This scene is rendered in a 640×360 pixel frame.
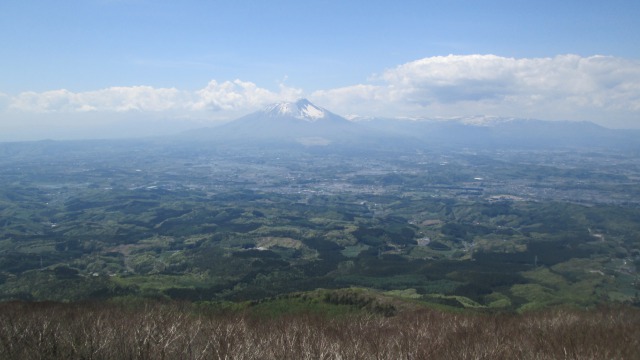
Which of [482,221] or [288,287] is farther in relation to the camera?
[482,221]

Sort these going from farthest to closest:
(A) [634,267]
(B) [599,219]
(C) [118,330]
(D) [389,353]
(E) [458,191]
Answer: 1. (E) [458,191]
2. (B) [599,219]
3. (A) [634,267]
4. (C) [118,330]
5. (D) [389,353]

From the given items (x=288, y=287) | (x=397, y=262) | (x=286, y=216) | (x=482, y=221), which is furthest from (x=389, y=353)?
(x=482, y=221)

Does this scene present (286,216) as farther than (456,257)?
Yes

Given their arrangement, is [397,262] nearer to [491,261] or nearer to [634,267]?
[491,261]

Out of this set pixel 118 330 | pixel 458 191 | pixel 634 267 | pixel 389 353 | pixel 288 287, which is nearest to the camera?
pixel 389 353

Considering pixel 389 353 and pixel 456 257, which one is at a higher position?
pixel 389 353

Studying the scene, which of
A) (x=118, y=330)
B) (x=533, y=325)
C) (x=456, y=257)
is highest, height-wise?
(x=118, y=330)

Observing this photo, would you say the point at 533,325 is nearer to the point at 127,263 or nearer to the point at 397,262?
the point at 397,262

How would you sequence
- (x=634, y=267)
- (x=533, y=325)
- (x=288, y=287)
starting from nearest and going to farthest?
(x=533, y=325) → (x=288, y=287) → (x=634, y=267)

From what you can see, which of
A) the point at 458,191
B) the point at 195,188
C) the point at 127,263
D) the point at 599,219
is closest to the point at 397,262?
the point at 127,263
